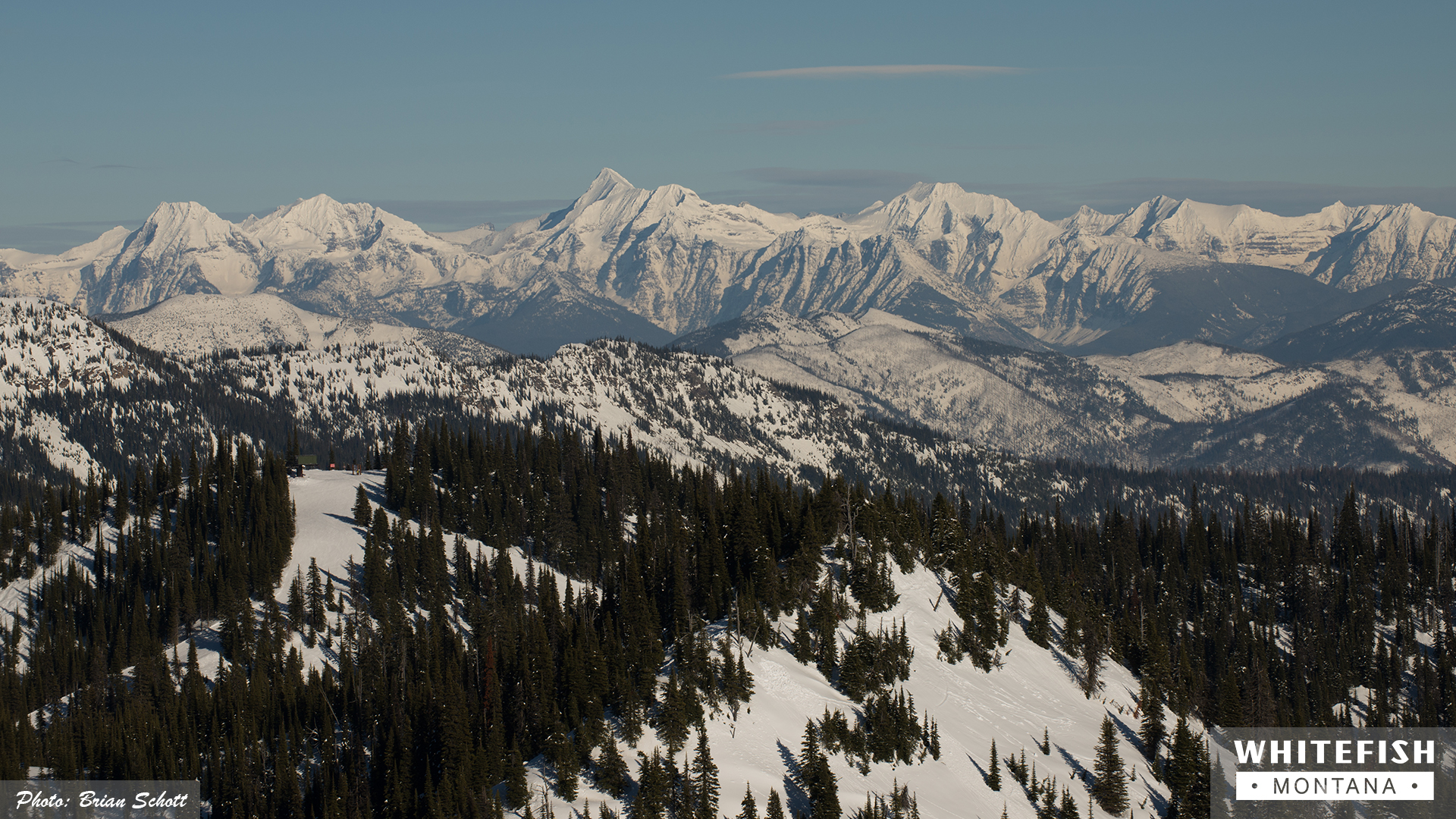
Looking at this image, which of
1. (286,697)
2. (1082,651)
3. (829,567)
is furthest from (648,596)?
(1082,651)

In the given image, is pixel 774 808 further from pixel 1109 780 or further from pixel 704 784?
pixel 1109 780

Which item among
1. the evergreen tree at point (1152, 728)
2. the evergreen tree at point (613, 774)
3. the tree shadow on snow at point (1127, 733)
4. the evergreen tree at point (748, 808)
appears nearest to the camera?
the evergreen tree at point (748, 808)

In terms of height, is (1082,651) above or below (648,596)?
below

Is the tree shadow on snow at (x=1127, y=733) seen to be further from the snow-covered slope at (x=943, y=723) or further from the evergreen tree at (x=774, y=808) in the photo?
the evergreen tree at (x=774, y=808)

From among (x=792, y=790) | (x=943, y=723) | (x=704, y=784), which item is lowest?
(x=943, y=723)

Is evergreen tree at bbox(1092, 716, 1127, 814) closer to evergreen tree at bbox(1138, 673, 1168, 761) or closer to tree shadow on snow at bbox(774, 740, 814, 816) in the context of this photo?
evergreen tree at bbox(1138, 673, 1168, 761)

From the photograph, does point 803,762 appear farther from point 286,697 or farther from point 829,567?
point 286,697

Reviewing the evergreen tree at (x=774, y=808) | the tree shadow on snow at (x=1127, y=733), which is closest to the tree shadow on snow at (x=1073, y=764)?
the tree shadow on snow at (x=1127, y=733)

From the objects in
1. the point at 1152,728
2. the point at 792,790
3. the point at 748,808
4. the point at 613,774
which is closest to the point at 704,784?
the point at 748,808

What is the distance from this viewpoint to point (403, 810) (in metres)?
140

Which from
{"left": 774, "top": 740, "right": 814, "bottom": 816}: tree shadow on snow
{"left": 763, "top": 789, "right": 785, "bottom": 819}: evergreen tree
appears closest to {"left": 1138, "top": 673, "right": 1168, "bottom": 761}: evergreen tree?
{"left": 774, "top": 740, "right": 814, "bottom": 816}: tree shadow on snow

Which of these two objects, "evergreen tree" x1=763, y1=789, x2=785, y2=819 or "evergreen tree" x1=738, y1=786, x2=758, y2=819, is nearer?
"evergreen tree" x1=738, y1=786, x2=758, y2=819

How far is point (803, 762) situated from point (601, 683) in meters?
25.6

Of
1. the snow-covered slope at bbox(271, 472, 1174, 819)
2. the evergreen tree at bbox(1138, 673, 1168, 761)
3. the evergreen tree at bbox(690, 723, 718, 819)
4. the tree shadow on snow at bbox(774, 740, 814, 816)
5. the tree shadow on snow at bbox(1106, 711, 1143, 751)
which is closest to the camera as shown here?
the evergreen tree at bbox(690, 723, 718, 819)
